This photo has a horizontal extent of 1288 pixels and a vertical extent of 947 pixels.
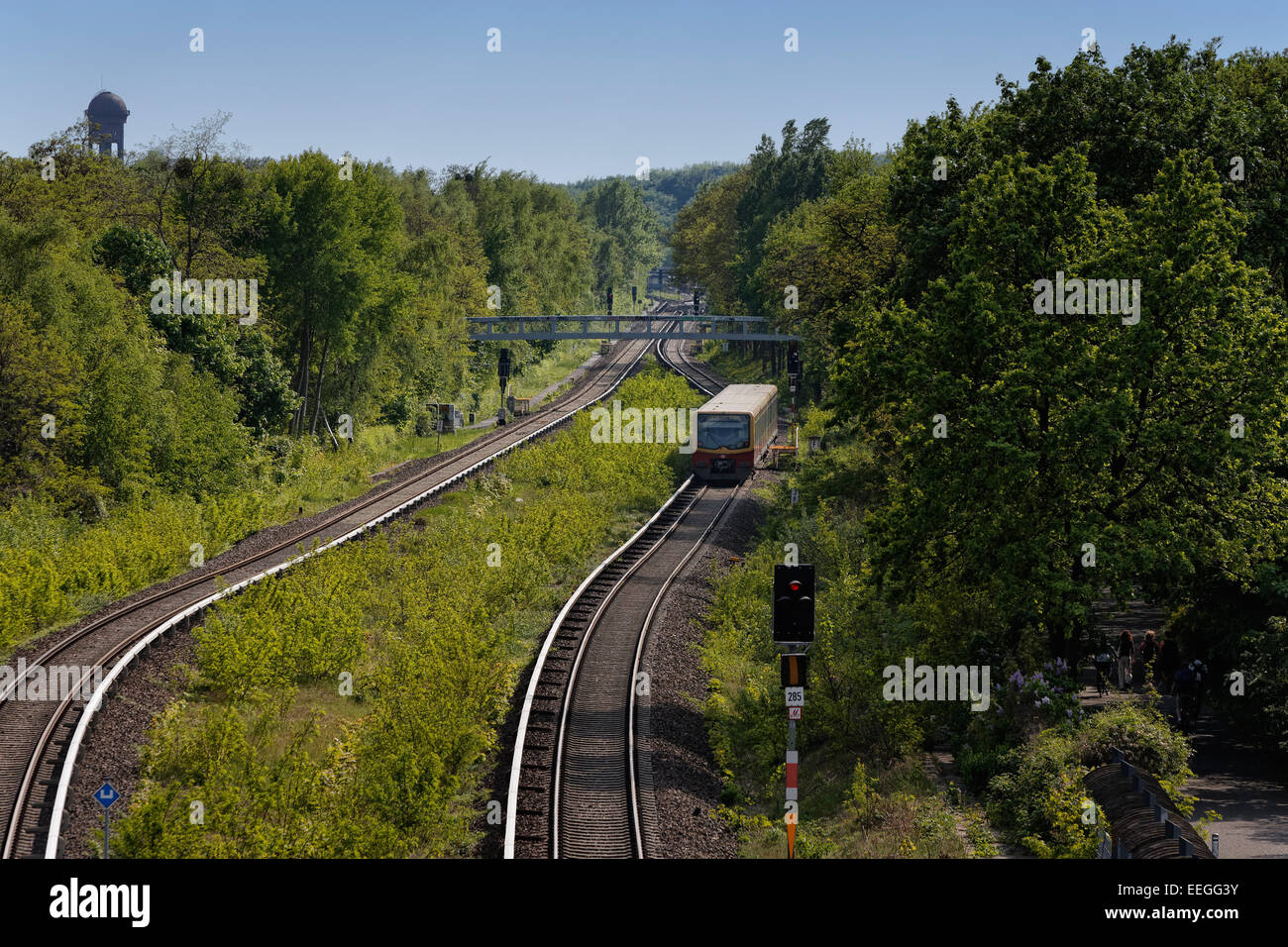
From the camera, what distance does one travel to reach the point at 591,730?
21.5 meters

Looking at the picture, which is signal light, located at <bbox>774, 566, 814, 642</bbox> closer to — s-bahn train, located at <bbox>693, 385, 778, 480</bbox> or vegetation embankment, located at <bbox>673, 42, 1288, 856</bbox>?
vegetation embankment, located at <bbox>673, 42, 1288, 856</bbox>

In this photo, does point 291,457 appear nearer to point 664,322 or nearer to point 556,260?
point 556,260

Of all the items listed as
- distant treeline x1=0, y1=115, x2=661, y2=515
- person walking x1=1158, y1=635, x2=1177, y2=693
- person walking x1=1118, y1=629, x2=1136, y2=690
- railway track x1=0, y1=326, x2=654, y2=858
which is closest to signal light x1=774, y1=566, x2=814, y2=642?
person walking x1=1118, y1=629, x2=1136, y2=690

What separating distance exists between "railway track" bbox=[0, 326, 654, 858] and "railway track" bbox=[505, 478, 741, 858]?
265 inches

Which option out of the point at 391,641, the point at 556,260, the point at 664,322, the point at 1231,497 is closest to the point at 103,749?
the point at 391,641

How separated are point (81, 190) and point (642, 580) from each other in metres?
33.1

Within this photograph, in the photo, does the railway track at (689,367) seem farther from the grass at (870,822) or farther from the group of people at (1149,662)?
the grass at (870,822)

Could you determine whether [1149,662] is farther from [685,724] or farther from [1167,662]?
[685,724]

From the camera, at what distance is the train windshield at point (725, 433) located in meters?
49.8

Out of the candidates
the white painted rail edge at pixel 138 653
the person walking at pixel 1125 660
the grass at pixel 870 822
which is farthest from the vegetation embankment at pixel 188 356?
the person walking at pixel 1125 660

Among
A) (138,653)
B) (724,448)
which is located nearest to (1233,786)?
(138,653)

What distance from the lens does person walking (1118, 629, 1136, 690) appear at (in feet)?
72.0

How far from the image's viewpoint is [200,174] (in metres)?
53.7

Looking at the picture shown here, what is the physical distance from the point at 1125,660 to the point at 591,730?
32.8 feet
